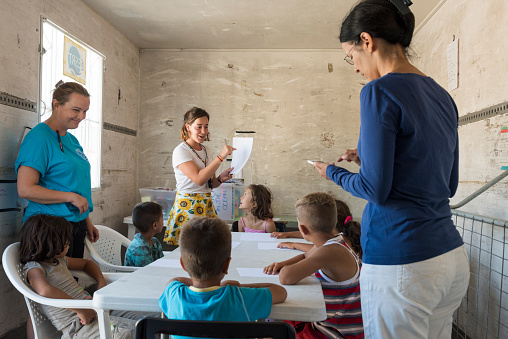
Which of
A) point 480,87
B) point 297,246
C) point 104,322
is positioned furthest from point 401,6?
point 480,87

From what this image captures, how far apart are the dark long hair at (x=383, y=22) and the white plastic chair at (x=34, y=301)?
4.71ft

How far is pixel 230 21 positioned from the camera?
12.8ft

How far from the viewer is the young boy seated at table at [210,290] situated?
115 centimetres

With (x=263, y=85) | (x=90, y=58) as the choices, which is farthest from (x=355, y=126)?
(x=90, y=58)

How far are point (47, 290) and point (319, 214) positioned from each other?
4.06 feet

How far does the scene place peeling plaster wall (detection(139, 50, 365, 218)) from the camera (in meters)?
4.74

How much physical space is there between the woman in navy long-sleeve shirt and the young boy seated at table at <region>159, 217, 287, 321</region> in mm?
323

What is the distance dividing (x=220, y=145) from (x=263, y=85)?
92 centimetres

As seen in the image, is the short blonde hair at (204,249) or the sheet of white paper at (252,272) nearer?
the short blonde hair at (204,249)

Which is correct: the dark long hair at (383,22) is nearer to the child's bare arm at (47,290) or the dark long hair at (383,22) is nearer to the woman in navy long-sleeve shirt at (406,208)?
the woman in navy long-sleeve shirt at (406,208)

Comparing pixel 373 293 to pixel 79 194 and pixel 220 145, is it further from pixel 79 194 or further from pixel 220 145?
pixel 220 145

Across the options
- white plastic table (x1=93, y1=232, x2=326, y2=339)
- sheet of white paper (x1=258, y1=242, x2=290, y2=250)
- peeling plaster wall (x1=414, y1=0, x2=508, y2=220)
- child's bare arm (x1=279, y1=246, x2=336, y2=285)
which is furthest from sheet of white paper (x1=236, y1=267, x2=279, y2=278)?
peeling plaster wall (x1=414, y1=0, x2=508, y2=220)

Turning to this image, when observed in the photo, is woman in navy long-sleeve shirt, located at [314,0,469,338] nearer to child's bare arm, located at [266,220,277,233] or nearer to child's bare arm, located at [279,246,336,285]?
child's bare arm, located at [279,246,336,285]

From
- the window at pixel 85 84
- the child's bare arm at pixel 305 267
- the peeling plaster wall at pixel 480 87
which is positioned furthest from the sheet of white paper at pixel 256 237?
the window at pixel 85 84
